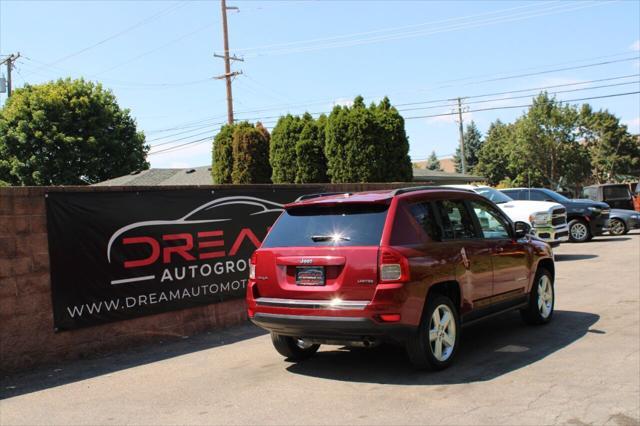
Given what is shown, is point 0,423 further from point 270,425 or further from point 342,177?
point 342,177

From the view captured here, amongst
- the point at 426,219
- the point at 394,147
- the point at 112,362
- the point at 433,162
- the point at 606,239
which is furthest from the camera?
the point at 433,162

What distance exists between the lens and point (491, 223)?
7199 millimetres

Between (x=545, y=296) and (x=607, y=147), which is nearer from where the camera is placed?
(x=545, y=296)

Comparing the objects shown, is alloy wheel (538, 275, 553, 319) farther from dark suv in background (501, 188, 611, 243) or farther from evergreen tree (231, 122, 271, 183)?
evergreen tree (231, 122, 271, 183)

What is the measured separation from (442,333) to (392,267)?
104cm

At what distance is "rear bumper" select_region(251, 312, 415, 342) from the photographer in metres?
5.21

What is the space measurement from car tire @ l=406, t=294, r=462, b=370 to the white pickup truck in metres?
9.11

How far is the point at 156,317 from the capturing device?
25.6 ft

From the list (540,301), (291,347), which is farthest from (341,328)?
(540,301)

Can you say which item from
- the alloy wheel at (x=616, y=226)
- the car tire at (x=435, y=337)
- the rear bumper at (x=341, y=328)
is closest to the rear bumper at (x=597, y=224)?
the alloy wheel at (x=616, y=226)

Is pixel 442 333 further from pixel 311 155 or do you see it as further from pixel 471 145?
pixel 471 145

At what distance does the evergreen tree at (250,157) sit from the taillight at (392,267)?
63.3 feet

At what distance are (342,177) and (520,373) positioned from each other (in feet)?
40.7

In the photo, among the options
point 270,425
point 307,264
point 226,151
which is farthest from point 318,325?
point 226,151
